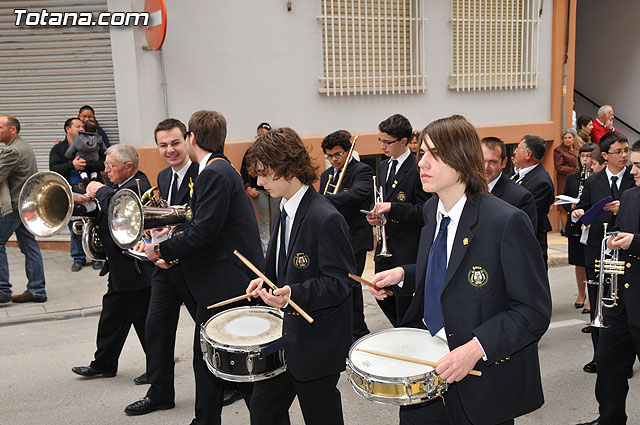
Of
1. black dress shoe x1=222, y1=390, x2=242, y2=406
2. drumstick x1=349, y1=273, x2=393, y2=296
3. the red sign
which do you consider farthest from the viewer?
the red sign

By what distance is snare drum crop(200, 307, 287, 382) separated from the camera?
3.60 m

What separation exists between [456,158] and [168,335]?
3.17m

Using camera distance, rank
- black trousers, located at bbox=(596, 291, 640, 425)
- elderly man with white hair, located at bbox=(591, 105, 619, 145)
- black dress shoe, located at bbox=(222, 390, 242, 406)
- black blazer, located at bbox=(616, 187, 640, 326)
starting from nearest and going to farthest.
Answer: black blazer, located at bbox=(616, 187, 640, 326)
black trousers, located at bbox=(596, 291, 640, 425)
black dress shoe, located at bbox=(222, 390, 242, 406)
elderly man with white hair, located at bbox=(591, 105, 619, 145)

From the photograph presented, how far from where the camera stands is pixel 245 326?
12.9 ft

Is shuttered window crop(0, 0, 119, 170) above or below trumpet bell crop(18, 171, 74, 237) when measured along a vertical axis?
above

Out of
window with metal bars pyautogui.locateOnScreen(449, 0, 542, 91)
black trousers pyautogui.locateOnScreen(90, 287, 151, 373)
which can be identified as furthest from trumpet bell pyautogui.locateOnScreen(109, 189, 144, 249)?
window with metal bars pyautogui.locateOnScreen(449, 0, 542, 91)

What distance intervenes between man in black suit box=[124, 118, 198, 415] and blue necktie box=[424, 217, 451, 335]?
235 centimetres

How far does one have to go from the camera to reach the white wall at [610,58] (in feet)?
47.0

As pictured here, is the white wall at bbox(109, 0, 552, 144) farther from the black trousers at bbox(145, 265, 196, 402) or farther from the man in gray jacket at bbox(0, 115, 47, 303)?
the black trousers at bbox(145, 265, 196, 402)

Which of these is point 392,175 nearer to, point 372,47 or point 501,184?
point 501,184

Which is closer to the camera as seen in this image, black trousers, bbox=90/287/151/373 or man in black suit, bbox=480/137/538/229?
man in black suit, bbox=480/137/538/229

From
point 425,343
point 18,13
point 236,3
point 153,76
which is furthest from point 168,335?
point 18,13

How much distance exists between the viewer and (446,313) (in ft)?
9.39

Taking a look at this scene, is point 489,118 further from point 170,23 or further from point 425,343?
point 425,343
